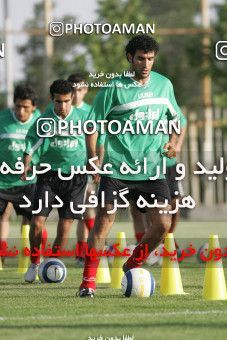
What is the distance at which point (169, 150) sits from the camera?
11.5 metres

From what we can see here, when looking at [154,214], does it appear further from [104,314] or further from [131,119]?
[104,314]

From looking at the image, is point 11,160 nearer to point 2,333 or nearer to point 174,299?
point 174,299

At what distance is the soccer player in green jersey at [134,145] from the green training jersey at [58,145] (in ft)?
8.15

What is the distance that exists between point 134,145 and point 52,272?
7.61ft

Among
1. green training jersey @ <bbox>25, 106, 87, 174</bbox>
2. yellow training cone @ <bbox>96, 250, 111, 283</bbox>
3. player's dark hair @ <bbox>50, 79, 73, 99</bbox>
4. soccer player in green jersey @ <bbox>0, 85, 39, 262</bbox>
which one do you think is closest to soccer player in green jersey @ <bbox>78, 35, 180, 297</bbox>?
yellow training cone @ <bbox>96, 250, 111, 283</bbox>

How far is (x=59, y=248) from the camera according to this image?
13984 millimetres

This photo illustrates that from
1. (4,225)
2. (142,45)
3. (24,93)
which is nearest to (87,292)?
(142,45)

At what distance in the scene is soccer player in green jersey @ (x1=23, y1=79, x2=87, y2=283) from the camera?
13453mm

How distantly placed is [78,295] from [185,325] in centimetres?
257

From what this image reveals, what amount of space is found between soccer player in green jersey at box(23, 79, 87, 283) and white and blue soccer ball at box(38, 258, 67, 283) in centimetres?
26

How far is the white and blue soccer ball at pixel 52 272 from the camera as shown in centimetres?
1296

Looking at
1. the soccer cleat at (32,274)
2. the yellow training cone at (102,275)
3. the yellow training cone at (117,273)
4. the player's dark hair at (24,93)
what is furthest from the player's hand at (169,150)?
the player's dark hair at (24,93)

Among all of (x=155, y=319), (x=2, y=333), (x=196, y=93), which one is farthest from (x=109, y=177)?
(x=196, y=93)

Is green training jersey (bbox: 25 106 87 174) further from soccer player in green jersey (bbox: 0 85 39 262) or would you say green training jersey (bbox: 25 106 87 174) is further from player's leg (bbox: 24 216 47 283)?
soccer player in green jersey (bbox: 0 85 39 262)
